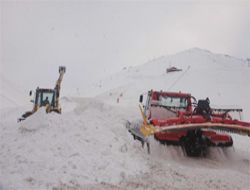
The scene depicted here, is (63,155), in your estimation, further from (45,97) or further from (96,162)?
(45,97)

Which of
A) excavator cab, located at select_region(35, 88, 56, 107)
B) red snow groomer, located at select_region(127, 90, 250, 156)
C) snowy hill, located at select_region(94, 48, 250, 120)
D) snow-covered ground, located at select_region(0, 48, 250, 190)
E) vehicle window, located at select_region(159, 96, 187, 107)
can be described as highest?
snowy hill, located at select_region(94, 48, 250, 120)

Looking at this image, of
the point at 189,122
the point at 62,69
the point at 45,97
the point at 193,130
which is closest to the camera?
the point at 189,122

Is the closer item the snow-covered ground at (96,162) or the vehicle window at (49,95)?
the snow-covered ground at (96,162)

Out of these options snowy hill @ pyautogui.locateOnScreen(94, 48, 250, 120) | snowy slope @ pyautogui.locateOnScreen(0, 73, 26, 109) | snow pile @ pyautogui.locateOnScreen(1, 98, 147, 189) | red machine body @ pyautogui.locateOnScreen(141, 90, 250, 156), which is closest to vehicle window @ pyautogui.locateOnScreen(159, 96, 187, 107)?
red machine body @ pyautogui.locateOnScreen(141, 90, 250, 156)

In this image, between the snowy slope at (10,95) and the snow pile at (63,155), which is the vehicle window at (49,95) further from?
the snowy slope at (10,95)

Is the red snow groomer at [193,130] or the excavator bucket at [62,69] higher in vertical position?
the excavator bucket at [62,69]

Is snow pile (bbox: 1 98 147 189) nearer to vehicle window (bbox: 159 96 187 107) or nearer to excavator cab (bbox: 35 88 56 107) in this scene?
vehicle window (bbox: 159 96 187 107)

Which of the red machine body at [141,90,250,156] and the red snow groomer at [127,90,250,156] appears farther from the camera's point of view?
the red machine body at [141,90,250,156]

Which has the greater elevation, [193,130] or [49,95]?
[49,95]

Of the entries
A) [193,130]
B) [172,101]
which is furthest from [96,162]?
[172,101]

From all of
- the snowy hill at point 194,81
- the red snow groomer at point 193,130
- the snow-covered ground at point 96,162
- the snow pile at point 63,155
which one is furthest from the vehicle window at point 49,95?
the snowy hill at point 194,81

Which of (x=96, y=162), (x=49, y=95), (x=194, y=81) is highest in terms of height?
(x=194, y=81)

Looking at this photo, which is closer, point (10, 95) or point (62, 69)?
point (62, 69)

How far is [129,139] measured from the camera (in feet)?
27.8
